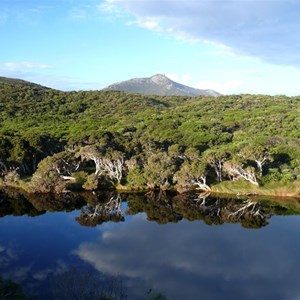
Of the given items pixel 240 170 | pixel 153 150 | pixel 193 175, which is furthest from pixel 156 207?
pixel 153 150

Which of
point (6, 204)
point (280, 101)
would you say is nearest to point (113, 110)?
point (280, 101)

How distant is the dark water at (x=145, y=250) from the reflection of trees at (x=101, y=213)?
0.14 metres

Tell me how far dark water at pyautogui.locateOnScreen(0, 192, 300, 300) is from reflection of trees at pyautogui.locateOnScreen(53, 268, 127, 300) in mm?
101

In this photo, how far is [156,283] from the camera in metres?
35.6

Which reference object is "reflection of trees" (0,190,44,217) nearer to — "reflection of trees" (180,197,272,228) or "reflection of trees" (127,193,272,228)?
"reflection of trees" (127,193,272,228)

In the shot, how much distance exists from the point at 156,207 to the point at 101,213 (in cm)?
843

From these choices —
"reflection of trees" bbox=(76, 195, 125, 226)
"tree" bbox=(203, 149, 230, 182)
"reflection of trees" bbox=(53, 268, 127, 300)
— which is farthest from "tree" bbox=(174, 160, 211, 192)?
"reflection of trees" bbox=(53, 268, 127, 300)

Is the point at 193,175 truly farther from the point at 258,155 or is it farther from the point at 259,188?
the point at 258,155

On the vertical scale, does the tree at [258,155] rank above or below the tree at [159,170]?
above

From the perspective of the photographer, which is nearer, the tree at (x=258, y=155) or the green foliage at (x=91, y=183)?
the tree at (x=258, y=155)

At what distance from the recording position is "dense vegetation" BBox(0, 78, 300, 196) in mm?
68500

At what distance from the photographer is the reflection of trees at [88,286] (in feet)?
91.1

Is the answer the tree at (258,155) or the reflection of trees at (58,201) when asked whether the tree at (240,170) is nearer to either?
the tree at (258,155)

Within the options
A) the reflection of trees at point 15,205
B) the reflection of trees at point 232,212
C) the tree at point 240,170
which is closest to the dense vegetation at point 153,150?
the tree at point 240,170
